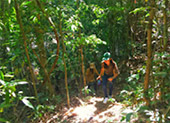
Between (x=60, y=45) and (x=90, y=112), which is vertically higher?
(x=60, y=45)

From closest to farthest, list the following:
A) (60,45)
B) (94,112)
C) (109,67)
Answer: (94,112)
(109,67)
(60,45)

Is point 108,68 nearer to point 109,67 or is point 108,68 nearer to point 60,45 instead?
point 109,67

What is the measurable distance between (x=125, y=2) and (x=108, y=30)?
47.2 inches

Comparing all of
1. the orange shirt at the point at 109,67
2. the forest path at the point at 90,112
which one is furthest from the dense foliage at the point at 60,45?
the orange shirt at the point at 109,67

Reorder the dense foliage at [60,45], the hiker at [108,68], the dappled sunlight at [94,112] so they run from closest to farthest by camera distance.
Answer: the dense foliage at [60,45] < the dappled sunlight at [94,112] < the hiker at [108,68]

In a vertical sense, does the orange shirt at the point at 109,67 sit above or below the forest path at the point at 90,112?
above

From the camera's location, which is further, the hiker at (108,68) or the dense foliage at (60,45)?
the hiker at (108,68)

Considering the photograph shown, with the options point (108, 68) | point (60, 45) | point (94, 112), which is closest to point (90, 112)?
point (94, 112)

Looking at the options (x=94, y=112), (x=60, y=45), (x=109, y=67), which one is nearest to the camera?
(x=94, y=112)

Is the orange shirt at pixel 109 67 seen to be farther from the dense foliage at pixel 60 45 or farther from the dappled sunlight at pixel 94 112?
the dappled sunlight at pixel 94 112

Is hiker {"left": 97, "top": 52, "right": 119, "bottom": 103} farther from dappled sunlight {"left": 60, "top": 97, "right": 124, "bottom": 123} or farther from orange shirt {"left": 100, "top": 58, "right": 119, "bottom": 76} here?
dappled sunlight {"left": 60, "top": 97, "right": 124, "bottom": 123}

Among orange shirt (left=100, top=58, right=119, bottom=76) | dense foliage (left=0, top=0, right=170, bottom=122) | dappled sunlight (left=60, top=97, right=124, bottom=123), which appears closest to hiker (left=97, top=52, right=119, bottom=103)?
orange shirt (left=100, top=58, right=119, bottom=76)

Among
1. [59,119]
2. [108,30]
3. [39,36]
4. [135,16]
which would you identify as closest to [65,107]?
[59,119]

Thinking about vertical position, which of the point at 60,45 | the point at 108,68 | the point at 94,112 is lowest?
the point at 94,112
